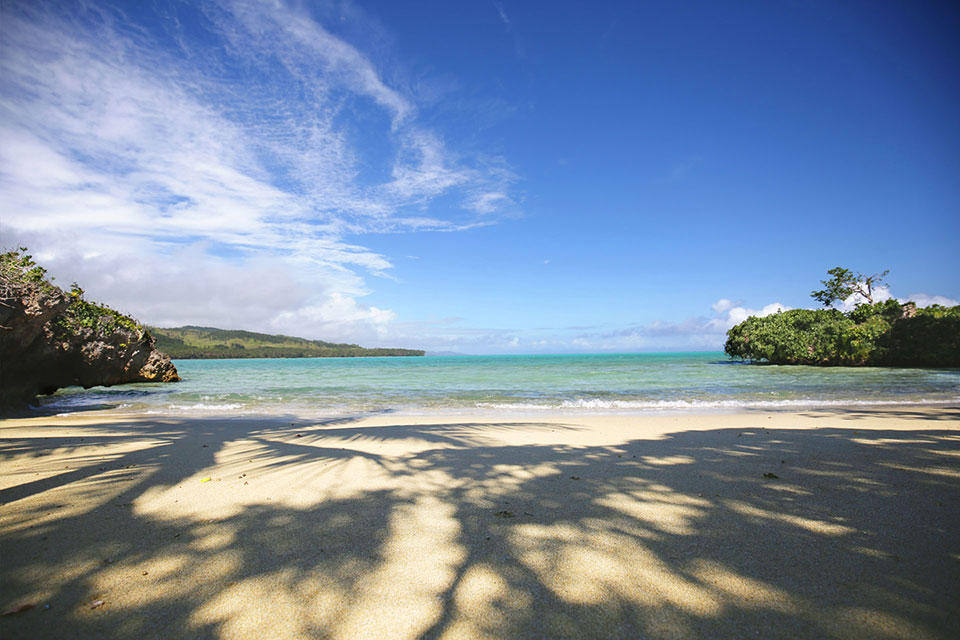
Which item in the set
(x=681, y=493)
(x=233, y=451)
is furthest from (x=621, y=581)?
(x=233, y=451)

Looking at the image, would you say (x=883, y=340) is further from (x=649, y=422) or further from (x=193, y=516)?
(x=193, y=516)

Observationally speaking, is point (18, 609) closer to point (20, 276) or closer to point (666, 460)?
point (666, 460)

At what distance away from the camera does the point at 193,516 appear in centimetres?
367

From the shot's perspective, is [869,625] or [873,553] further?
[873,553]

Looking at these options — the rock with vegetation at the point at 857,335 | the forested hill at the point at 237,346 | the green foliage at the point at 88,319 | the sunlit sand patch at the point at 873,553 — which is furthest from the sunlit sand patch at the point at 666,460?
the forested hill at the point at 237,346

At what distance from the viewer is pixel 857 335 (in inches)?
1332

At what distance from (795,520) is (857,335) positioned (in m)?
42.5

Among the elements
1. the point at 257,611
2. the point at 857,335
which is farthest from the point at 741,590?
the point at 857,335

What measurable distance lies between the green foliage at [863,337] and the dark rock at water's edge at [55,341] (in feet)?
165

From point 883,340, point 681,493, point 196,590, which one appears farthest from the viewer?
point 883,340

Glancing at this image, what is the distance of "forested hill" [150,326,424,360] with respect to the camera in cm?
10262

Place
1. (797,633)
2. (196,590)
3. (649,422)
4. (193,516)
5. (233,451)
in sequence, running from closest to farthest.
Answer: (797,633) → (196,590) → (193,516) → (233,451) → (649,422)

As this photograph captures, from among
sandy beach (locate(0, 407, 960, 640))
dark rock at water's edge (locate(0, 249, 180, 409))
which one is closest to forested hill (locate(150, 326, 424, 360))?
dark rock at water's edge (locate(0, 249, 180, 409))

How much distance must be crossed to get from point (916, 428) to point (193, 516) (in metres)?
11.8
